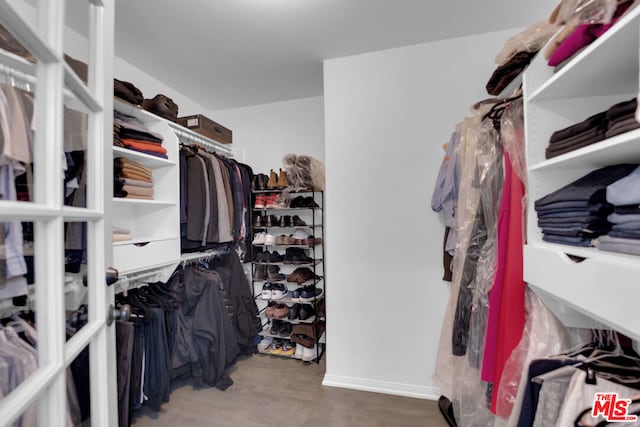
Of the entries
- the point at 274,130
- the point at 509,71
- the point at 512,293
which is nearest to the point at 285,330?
the point at 512,293

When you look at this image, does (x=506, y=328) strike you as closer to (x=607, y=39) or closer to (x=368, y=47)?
(x=607, y=39)

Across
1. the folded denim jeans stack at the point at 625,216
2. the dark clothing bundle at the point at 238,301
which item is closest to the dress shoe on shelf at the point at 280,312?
the dark clothing bundle at the point at 238,301

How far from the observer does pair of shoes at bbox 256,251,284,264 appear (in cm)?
232

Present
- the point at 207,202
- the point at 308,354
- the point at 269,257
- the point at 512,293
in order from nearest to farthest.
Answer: the point at 512,293 → the point at 207,202 → the point at 308,354 → the point at 269,257

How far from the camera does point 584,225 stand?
79cm

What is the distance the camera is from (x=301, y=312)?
219 cm

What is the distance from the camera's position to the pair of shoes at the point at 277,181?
89.6 inches

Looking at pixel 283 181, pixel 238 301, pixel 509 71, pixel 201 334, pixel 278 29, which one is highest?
pixel 278 29

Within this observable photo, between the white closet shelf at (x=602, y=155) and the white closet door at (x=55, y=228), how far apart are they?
1267 mm

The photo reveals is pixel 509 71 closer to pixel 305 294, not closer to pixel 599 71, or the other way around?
pixel 599 71

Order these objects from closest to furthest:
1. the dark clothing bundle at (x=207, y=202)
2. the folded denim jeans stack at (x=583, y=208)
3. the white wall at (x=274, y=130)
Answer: the folded denim jeans stack at (x=583, y=208) < the dark clothing bundle at (x=207, y=202) < the white wall at (x=274, y=130)

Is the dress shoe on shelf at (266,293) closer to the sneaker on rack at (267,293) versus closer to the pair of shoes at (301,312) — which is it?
the sneaker on rack at (267,293)

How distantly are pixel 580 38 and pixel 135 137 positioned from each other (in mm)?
2109
